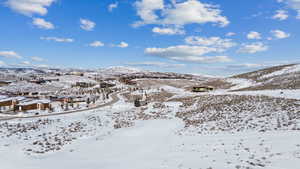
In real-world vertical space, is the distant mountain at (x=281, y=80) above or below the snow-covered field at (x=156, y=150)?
above

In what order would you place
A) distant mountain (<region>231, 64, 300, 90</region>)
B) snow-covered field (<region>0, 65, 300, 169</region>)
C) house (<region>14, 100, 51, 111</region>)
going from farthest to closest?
house (<region>14, 100, 51, 111</region>) → distant mountain (<region>231, 64, 300, 90</region>) → snow-covered field (<region>0, 65, 300, 169</region>)

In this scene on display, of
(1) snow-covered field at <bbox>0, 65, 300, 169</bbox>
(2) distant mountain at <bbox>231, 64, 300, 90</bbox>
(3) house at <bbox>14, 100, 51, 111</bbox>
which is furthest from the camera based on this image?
(3) house at <bbox>14, 100, 51, 111</bbox>

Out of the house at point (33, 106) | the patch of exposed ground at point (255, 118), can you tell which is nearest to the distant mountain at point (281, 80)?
the patch of exposed ground at point (255, 118)

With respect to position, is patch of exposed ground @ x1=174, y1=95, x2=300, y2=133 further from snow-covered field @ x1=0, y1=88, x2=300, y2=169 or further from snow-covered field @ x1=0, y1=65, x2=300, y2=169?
snow-covered field @ x1=0, y1=88, x2=300, y2=169

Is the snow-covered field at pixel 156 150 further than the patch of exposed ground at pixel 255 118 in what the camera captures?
No

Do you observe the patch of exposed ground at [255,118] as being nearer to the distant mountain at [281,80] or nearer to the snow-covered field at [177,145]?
the snow-covered field at [177,145]

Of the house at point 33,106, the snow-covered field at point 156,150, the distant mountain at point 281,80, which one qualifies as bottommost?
the house at point 33,106

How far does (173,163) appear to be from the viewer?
37.4 ft

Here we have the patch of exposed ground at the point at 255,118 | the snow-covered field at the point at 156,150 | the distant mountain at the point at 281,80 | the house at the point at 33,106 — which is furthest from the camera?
the house at the point at 33,106

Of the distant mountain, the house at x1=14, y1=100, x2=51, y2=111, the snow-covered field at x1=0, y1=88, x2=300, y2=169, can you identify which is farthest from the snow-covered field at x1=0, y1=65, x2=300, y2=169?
the house at x1=14, y1=100, x2=51, y2=111

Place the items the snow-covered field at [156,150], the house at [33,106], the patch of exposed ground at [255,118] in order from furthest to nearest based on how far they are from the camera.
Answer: the house at [33,106] → the patch of exposed ground at [255,118] → the snow-covered field at [156,150]

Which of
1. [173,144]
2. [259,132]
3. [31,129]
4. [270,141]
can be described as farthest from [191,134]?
[31,129]

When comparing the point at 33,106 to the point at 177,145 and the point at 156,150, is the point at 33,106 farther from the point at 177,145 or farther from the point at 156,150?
the point at 177,145

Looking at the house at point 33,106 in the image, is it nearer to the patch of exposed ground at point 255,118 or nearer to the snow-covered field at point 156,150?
the snow-covered field at point 156,150
